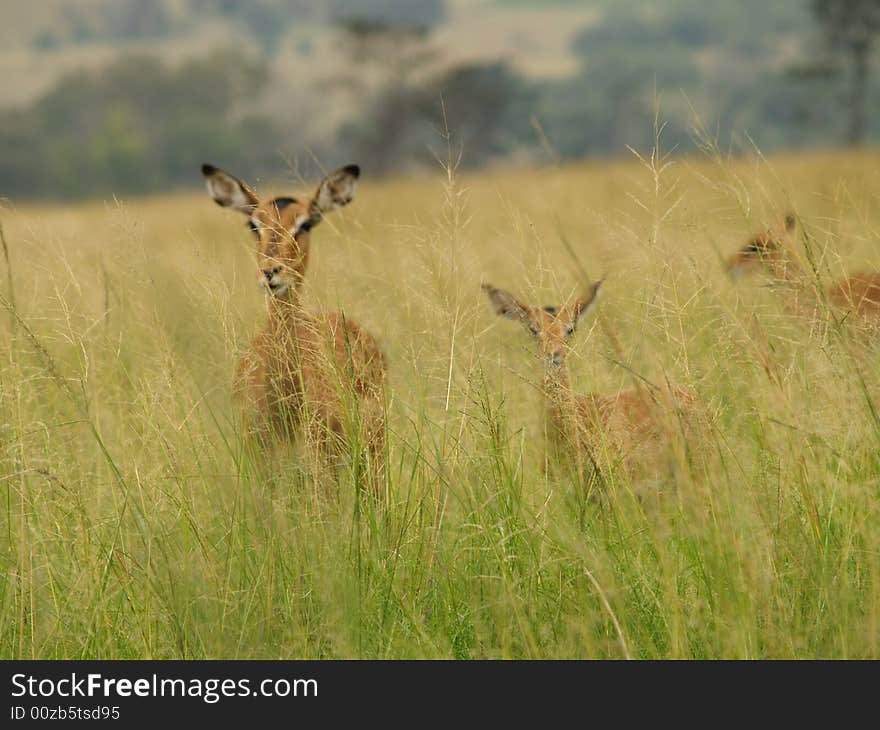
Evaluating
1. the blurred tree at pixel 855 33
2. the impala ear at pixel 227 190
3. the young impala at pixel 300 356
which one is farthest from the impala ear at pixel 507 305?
the blurred tree at pixel 855 33

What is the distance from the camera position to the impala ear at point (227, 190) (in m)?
5.09

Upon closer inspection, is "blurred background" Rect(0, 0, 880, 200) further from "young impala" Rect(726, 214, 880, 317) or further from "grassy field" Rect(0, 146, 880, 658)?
"grassy field" Rect(0, 146, 880, 658)

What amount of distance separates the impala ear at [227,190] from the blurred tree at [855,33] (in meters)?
47.8

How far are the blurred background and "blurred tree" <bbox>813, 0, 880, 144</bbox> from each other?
8 centimetres

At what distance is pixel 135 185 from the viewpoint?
80.4 meters

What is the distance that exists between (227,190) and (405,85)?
47.7m

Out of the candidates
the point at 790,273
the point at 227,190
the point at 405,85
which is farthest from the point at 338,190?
the point at 405,85

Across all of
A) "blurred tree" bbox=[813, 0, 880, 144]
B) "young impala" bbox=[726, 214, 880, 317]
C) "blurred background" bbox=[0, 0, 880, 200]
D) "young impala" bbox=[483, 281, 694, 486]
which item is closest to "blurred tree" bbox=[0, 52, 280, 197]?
"blurred background" bbox=[0, 0, 880, 200]

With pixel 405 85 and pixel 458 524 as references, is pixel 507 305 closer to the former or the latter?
pixel 458 524

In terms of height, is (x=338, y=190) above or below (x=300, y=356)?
above

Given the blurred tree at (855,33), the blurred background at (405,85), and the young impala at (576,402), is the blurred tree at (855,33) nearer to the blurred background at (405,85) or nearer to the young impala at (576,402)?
the blurred background at (405,85)

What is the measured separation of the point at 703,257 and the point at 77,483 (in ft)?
7.48

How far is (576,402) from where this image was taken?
12.7 ft

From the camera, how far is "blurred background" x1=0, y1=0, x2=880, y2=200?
50.6 m
